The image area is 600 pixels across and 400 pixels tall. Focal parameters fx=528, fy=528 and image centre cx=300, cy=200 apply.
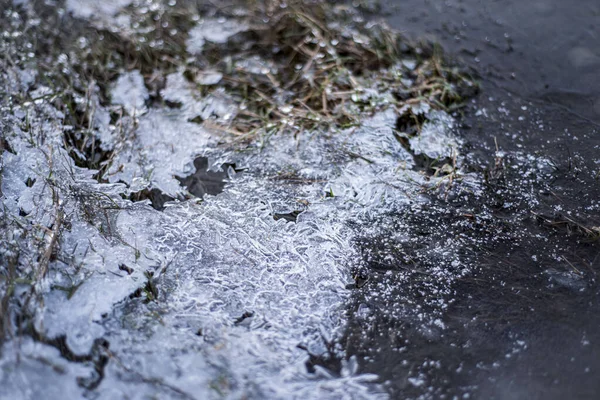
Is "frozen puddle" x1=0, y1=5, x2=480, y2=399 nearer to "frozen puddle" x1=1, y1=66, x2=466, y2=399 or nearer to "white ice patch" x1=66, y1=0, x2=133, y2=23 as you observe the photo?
"frozen puddle" x1=1, y1=66, x2=466, y2=399

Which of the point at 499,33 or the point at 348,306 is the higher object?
the point at 499,33

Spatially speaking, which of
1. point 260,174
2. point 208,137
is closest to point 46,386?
point 260,174

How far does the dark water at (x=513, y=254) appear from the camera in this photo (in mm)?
1981

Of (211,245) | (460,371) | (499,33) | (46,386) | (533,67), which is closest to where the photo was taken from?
(46,386)

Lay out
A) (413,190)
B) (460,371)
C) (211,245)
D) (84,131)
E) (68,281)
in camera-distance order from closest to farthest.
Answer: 1. (460,371)
2. (68,281)
3. (211,245)
4. (413,190)
5. (84,131)

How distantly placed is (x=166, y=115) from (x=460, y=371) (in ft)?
7.18

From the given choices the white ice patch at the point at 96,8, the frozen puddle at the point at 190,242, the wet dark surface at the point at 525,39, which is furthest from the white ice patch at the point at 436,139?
the white ice patch at the point at 96,8

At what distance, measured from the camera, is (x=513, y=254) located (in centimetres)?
238

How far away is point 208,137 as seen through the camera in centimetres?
304

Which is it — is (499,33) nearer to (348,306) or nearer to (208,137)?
(208,137)

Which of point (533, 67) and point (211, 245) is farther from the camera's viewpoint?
point (533, 67)

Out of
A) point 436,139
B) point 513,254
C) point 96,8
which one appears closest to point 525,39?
point 436,139

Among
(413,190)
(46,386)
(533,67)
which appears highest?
(533,67)

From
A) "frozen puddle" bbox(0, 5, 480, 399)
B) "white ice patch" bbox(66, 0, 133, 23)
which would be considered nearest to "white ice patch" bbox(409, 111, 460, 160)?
"frozen puddle" bbox(0, 5, 480, 399)
